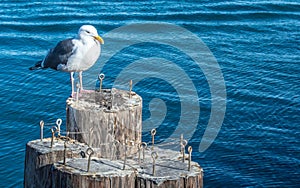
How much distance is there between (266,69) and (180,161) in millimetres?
12895

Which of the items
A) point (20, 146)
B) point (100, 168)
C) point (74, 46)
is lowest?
point (20, 146)

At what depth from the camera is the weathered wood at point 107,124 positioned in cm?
923

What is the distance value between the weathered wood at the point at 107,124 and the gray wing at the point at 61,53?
9.90 feet

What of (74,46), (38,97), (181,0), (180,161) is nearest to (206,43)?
(181,0)

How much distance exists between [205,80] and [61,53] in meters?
7.89

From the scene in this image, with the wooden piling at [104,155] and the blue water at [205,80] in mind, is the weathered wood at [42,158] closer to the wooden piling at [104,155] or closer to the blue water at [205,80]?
the wooden piling at [104,155]

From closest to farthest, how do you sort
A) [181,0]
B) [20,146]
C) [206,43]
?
[20,146] < [206,43] < [181,0]

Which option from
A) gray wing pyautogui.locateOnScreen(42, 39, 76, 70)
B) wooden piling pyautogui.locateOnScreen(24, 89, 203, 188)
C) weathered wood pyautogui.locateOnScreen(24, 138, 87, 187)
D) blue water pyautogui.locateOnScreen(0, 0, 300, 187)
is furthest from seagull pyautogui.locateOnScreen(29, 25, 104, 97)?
weathered wood pyautogui.locateOnScreen(24, 138, 87, 187)

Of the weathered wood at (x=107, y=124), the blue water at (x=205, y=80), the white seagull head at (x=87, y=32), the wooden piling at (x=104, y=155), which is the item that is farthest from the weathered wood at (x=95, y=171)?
the blue water at (x=205, y=80)

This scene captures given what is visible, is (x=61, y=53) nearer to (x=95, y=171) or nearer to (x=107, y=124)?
(x=107, y=124)

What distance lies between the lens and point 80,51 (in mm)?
12430

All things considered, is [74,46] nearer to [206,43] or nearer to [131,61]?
[131,61]

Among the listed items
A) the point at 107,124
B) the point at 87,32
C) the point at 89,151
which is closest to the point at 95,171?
the point at 89,151

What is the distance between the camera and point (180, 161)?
8.38 metres
